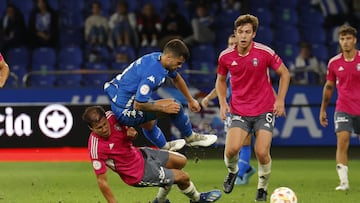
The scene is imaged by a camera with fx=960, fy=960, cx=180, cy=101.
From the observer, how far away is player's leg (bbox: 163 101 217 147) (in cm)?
1056

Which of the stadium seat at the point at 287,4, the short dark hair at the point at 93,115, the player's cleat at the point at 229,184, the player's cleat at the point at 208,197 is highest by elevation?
the short dark hair at the point at 93,115

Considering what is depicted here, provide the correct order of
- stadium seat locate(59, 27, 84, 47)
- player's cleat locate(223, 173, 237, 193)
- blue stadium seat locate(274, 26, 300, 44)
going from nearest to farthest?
1. player's cleat locate(223, 173, 237, 193)
2. stadium seat locate(59, 27, 84, 47)
3. blue stadium seat locate(274, 26, 300, 44)

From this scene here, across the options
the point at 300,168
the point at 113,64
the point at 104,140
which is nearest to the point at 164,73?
the point at 104,140

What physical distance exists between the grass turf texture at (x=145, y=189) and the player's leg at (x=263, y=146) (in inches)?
14.4

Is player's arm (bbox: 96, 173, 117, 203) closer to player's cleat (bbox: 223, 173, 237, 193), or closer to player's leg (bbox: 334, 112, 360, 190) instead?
player's cleat (bbox: 223, 173, 237, 193)

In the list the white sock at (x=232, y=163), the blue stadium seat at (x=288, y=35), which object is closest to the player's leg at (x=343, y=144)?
the white sock at (x=232, y=163)

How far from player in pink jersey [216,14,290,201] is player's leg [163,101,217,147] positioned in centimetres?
30

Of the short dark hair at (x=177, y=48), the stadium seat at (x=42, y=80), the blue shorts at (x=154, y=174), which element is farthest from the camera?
the stadium seat at (x=42, y=80)

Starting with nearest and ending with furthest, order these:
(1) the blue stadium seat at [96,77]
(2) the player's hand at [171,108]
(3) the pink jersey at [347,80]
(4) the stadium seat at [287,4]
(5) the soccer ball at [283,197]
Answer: (5) the soccer ball at [283,197]
(2) the player's hand at [171,108]
(3) the pink jersey at [347,80]
(1) the blue stadium seat at [96,77]
(4) the stadium seat at [287,4]

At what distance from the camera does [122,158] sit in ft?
31.1

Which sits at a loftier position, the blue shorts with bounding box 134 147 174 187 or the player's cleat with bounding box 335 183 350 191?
the blue shorts with bounding box 134 147 174 187

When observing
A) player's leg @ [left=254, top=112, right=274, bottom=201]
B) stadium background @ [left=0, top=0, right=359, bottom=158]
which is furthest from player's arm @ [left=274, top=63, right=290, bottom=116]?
stadium background @ [left=0, top=0, right=359, bottom=158]

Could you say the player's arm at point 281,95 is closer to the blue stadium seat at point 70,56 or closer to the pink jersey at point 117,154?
the pink jersey at point 117,154

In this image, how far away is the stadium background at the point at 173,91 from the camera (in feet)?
54.6
